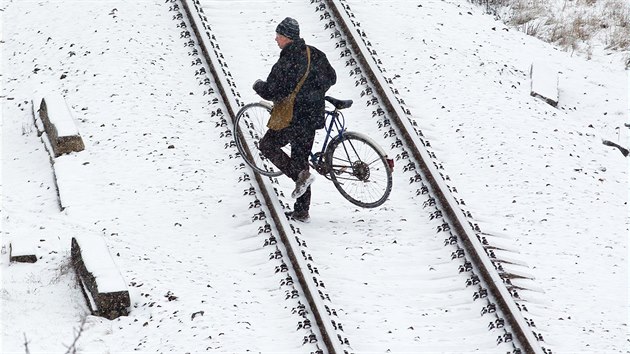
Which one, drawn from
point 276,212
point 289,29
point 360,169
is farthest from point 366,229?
point 289,29

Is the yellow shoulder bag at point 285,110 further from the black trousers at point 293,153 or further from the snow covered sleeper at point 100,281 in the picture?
the snow covered sleeper at point 100,281

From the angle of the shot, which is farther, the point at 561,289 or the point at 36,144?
the point at 36,144

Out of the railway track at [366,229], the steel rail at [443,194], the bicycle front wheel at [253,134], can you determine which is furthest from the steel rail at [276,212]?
the steel rail at [443,194]

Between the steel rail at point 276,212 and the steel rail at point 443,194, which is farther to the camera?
the steel rail at point 443,194

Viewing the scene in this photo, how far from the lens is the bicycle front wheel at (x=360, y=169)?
1062 cm

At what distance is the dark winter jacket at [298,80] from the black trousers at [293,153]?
0.19 meters

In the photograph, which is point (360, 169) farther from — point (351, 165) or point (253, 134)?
point (253, 134)

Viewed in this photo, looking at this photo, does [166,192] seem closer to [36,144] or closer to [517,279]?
[36,144]

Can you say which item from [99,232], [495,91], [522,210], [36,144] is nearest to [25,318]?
[99,232]

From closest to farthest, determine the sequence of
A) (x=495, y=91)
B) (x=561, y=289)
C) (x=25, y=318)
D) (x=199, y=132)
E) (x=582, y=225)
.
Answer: (x=25, y=318), (x=561, y=289), (x=582, y=225), (x=199, y=132), (x=495, y=91)

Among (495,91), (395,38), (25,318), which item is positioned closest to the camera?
(25,318)

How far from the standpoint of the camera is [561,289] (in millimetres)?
9523

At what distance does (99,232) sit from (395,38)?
19.2ft

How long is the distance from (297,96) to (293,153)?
645mm
